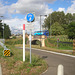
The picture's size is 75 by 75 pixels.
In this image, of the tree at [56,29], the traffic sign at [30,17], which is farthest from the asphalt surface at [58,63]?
the tree at [56,29]

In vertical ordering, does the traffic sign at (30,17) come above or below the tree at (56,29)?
below

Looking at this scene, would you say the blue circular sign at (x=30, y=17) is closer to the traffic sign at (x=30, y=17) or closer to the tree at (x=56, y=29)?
the traffic sign at (x=30, y=17)

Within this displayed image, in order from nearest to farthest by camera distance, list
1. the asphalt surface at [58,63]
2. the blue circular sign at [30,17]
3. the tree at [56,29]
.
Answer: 1. the asphalt surface at [58,63]
2. the blue circular sign at [30,17]
3. the tree at [56,29]

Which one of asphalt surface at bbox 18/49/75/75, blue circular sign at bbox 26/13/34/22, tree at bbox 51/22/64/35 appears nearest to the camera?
asphalt surface at bbox 18/49/75/75

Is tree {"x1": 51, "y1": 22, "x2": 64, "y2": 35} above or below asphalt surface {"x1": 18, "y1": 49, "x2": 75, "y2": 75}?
above

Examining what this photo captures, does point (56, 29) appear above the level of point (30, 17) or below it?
above

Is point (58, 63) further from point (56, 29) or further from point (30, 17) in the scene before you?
point (56, 29)

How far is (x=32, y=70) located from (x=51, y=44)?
26983 mm

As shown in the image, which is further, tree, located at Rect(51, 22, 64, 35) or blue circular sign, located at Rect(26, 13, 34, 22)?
tree, located at Rect(51, 22, 64, 35)

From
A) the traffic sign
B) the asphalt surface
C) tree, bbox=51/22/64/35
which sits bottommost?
the asphalt surface

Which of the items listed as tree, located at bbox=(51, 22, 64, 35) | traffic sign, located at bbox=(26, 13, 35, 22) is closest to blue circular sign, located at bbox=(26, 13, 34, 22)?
traffic sign, located at bbox=(26, 13, 35, 22)

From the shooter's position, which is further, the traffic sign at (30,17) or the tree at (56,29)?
the tree at (56,29)

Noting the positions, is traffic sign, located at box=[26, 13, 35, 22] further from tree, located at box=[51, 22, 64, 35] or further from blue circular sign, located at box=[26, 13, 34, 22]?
tree, located at box=[51, 22, 64, 35]

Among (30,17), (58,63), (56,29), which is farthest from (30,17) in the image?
(56,29)
